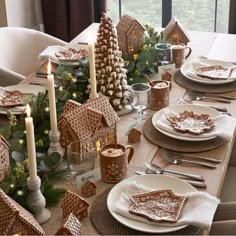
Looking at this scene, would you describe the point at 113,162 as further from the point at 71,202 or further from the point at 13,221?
the point at 13,221

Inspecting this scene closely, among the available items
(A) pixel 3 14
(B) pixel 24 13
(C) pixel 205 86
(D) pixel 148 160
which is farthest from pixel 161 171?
(B) pixel 24 13

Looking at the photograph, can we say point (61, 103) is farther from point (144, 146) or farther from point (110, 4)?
point (110, 4)

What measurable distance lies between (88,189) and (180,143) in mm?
424

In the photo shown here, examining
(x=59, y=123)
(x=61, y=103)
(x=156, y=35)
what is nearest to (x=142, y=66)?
(x=156, y=35)

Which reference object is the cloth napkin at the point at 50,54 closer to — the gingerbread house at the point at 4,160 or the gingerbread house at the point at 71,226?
the gingerbread house at the point at 4,160

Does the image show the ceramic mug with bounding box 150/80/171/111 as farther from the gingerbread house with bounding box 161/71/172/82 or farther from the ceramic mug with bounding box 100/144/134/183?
the ceramic mug with bounding box 100/144/134/183

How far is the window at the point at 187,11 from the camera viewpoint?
4.12 metres

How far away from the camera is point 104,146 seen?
5.67 feet

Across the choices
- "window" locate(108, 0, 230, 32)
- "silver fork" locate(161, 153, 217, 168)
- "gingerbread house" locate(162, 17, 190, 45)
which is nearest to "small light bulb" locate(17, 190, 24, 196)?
"silver fork" locate(161, 153, 217, 168)

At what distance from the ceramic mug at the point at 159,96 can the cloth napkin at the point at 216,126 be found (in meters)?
0.10

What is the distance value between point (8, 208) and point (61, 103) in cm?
78

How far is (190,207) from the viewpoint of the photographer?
1.54 meters

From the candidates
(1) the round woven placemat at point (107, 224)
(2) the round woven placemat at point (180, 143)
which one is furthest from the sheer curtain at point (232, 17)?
(1) the round woven placemat at point (107, 224)

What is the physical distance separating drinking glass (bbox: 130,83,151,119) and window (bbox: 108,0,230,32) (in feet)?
6.97
